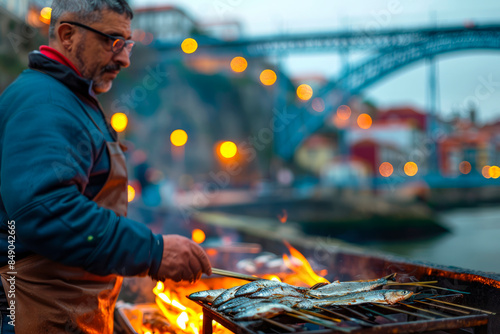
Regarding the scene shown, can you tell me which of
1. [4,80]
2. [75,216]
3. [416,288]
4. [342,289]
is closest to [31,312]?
[75,216]

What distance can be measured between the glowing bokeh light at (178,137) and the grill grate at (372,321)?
42.3 meters

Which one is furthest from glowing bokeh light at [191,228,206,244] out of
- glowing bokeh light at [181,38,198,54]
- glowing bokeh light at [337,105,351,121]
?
glowing bokeh light at [181,38,198,54]

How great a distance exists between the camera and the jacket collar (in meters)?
1.93

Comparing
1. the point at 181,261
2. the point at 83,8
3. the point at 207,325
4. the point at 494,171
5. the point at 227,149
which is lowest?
the point at 494,171

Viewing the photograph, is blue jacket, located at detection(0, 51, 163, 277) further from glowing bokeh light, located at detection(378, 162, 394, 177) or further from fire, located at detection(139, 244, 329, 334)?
glowing bokeh light, located at detection(378, 162, 394, 177)

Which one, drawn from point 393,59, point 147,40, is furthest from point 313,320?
point 147,40

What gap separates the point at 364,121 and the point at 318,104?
119 feet

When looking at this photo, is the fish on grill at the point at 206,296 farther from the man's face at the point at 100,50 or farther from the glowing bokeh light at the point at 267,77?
the glowing bokeh light at the point at 267,77

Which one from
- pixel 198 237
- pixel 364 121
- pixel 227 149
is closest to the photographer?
pixel 198 237

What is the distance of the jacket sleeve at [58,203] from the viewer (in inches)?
62.9

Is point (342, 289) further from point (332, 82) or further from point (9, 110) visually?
point (332, 82)

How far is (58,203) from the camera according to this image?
5.25 feet

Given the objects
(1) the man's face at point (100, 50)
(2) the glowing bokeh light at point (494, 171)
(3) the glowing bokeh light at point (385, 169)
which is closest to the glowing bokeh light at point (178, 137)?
(3) the glowing bokeh light at point (385, 169)

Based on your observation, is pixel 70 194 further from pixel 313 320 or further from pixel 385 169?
pixel 385 169
